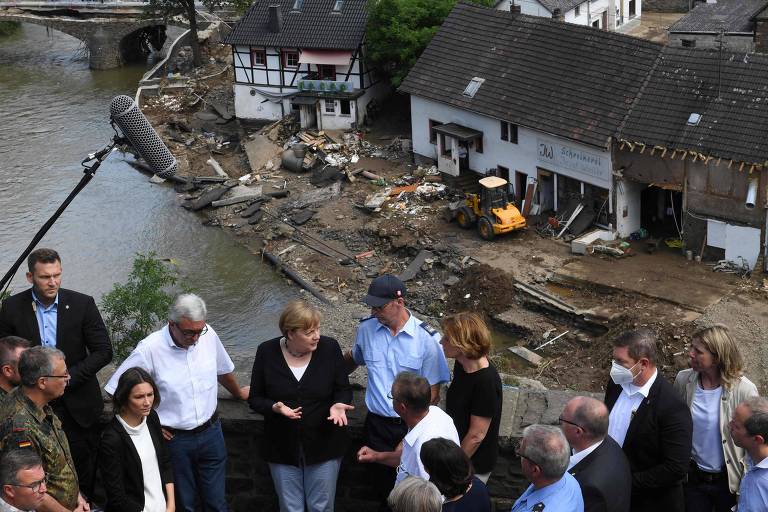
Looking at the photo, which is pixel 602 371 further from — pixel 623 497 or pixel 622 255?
pixel 623 497

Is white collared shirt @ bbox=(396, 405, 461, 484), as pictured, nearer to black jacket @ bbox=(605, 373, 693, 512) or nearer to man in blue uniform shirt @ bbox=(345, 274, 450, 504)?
man in blue uniform shirt @ bbox=(345, 274, 450, 504)

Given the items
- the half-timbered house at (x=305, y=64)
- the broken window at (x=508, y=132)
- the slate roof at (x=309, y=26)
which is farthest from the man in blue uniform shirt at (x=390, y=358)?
the slate roof at (x=309, y=26)

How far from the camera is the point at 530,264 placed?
984 inches

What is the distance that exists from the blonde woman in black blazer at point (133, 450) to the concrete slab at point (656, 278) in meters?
16.9

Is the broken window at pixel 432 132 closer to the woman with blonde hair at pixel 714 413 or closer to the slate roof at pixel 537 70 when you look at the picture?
the slate roof at pixel 537 70

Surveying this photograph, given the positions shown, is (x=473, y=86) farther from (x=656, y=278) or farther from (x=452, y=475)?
(x=452, y=475)

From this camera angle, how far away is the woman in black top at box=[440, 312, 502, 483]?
22.8 feet

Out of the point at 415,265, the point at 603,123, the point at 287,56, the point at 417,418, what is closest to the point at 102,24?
the point at 287,56

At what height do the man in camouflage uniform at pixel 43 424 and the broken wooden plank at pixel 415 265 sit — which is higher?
the man in camouflage uniform at pixel 43 424

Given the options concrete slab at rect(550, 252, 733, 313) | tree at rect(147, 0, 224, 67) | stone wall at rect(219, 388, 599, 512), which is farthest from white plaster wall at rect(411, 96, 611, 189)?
stone wall at rect(219, 388, 599, 512)

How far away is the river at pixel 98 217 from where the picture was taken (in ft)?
85.1

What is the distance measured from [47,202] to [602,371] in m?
18.9

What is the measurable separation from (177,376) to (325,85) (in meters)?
28.5

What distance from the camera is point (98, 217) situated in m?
31.5
